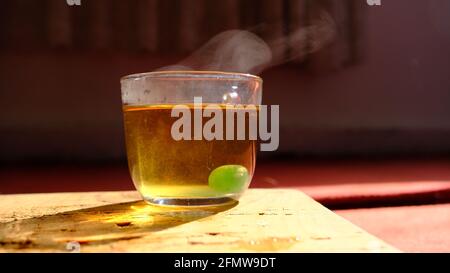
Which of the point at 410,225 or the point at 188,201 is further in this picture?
the point at 410,225

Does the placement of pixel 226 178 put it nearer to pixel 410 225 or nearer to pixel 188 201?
pixel 188 201

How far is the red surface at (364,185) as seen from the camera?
90cm

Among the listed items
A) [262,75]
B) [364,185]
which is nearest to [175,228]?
[364,185]

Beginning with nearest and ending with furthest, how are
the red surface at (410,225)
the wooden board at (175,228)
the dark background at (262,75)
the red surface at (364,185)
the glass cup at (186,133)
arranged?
1. the wooden board at (175,228)
2. the glass cup at (186,133)
3. the red surface at (410,225)
4. the red surface at (364,185)
5. the dark background at (262,75)

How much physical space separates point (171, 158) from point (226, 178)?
72mm

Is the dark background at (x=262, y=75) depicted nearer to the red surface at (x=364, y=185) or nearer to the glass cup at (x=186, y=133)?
the red surface at (x=364, y=185)

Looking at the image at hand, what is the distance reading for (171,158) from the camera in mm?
570

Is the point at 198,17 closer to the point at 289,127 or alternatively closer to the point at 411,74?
the point at 289,127

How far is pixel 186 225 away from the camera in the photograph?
0.52 m

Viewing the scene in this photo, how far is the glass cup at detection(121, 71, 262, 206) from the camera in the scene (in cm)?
57

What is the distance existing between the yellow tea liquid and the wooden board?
0.10 feet

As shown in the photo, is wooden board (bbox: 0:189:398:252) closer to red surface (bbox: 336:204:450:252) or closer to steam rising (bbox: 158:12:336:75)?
red surface (bbox: 336:204:450:252)

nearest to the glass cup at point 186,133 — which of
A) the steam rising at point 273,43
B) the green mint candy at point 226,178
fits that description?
the green mint candy at point 226,178

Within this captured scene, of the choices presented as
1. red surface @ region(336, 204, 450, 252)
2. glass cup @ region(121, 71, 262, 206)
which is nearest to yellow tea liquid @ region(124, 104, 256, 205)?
glass cup @ region(121, 71, 262, 206)
